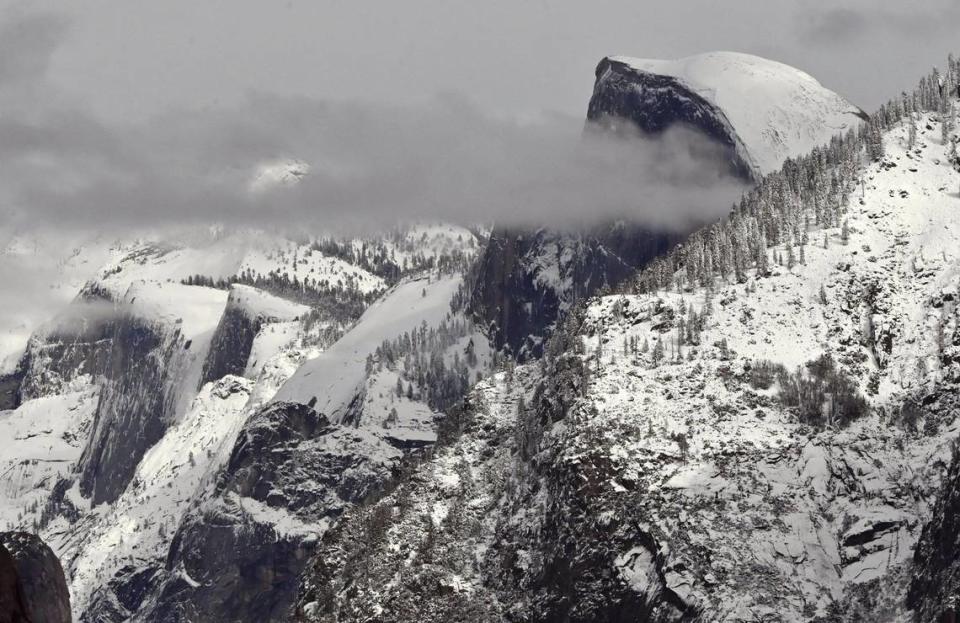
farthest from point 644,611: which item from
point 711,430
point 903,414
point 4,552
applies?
point 4,552

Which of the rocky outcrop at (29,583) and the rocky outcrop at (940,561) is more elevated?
the rocky outcrop at (29,583)

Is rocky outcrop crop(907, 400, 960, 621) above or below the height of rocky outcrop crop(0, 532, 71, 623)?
below

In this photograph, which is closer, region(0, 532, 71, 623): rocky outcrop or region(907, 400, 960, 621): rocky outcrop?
region(0, 532, 71, 623): rocky outcrop

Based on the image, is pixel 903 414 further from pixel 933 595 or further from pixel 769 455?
pixel 933 595

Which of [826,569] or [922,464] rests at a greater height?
[922,464]

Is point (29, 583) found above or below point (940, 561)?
above

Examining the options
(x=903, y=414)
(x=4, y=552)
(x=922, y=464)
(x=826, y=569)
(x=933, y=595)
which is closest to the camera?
(x=4, y=552)

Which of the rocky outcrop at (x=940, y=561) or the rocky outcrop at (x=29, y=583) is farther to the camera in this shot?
the rocky outcrop at (x=940, y=561)

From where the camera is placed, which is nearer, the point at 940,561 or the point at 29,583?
the point at 29,583
